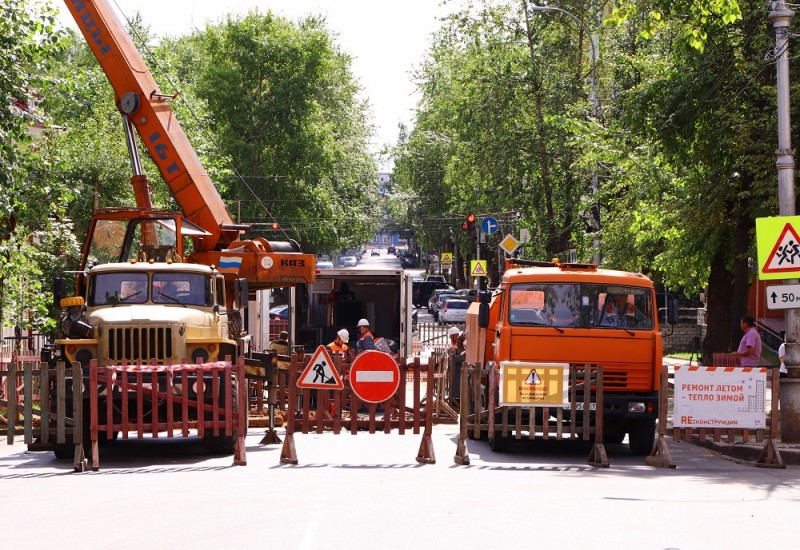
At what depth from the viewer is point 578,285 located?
58.6 feet

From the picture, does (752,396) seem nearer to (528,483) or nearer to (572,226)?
(528,483)

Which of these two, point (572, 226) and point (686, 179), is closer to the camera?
point (686, 179)

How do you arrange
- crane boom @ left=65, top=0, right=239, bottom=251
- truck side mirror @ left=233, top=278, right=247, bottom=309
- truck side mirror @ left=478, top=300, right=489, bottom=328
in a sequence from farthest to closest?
crane boom @ left=65, top=0, right=239, bottom=251, truck side mirror @ left=478, top=300, right=489, bottom=328, truck side mirror @ left=233, top=278, right=247, bottom=309

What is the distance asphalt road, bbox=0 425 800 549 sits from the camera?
9914 millimetres

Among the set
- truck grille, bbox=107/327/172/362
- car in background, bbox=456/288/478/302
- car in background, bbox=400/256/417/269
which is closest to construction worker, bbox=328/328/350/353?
truck grille, bbox=107/327/172/362

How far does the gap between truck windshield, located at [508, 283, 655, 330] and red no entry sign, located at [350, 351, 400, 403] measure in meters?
2.19

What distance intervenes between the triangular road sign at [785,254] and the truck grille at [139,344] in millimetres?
8318

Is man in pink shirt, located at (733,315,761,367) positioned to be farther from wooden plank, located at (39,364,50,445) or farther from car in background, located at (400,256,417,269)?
car in background, located at (400,256,417,269)

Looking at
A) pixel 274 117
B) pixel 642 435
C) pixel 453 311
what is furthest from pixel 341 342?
pixel 453 311

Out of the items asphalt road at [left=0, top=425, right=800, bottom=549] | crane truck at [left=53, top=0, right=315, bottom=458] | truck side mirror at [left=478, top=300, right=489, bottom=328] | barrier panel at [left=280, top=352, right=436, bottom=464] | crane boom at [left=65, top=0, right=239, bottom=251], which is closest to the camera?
asphalt road at [left=0, top=425, right=800, bottom=549]

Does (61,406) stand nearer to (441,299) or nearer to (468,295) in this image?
(468,295)

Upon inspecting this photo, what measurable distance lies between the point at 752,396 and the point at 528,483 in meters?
3.98

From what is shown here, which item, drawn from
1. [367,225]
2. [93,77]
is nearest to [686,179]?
[93,77]

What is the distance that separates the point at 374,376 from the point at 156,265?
3.75 m
